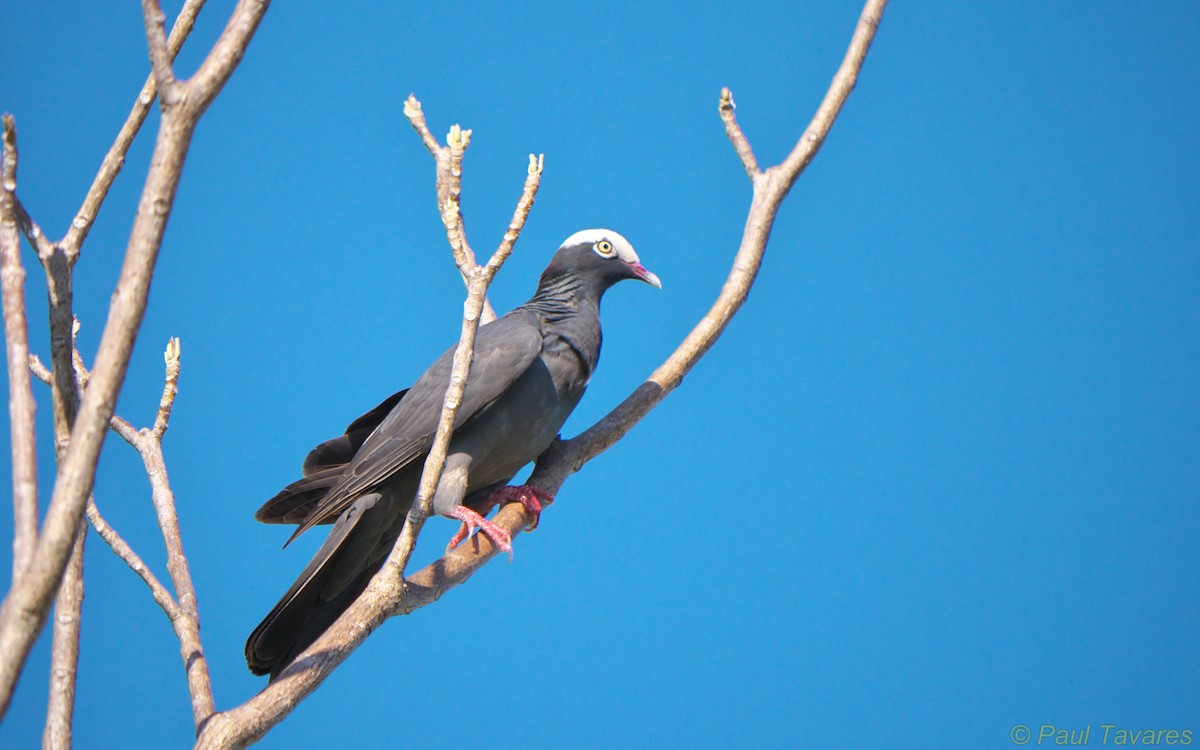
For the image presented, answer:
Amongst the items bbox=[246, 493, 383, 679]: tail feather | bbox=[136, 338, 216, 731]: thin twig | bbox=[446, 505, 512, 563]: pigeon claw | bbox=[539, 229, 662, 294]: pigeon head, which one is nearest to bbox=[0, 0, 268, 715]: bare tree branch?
bbox=[136, 338, 216, 731]: thin twig

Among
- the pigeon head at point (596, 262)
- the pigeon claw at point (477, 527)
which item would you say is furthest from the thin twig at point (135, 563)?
the pigeon head at point (596, 262)

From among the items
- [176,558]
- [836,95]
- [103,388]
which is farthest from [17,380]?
[836,95]

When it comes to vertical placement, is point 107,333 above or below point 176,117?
below

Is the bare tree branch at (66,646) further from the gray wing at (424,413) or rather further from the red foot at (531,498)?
the red foot at (531,498)

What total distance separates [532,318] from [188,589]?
5.59 feet

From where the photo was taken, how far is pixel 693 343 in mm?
4121

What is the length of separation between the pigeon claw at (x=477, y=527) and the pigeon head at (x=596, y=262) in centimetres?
131

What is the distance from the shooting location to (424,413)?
409 cm

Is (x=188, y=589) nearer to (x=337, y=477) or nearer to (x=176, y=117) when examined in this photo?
(x=337, y=477)

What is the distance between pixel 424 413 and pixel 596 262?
111 centimetres

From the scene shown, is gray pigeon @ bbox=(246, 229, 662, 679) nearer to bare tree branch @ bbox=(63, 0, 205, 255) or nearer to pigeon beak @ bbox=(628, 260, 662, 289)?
pigeon beak @ bbox=(628, 260, 662, 289)

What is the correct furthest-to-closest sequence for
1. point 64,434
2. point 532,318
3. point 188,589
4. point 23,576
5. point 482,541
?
1. point 532,318
2. point 482,541
3. point 188,589
4. point 64,434
5. point 23,576

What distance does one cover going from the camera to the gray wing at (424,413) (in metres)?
3.96

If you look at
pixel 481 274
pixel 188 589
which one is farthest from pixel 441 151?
pixel 188 589
